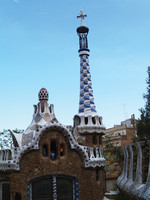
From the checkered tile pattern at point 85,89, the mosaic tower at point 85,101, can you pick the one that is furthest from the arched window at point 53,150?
the checkered tile pattern at point 85,89

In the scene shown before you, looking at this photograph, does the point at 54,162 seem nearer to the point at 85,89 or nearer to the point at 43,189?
the point at 43,189

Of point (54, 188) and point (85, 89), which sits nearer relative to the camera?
point (54, 188)

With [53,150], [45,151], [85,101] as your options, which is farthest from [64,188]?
[85,101]

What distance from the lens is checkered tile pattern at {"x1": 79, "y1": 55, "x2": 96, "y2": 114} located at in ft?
57.7

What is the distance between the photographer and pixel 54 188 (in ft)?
48.2

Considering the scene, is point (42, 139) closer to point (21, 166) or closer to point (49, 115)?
point (21, 166)

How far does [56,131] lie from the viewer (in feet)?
49.3

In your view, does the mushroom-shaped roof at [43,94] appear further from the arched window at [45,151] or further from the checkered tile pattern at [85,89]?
the arched window at [45,151]

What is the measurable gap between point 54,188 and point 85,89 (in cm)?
659

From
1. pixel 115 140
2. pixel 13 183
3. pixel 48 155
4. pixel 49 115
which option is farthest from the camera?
pixel 115 140

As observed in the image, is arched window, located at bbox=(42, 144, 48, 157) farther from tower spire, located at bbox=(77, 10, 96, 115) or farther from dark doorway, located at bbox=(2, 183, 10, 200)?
tower spire, located at bbox=(77, 10, 96, 115)

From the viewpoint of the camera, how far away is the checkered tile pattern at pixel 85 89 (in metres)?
17.6

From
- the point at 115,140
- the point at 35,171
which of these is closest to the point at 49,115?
the point at 35,171

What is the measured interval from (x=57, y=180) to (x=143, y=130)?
6734mm
